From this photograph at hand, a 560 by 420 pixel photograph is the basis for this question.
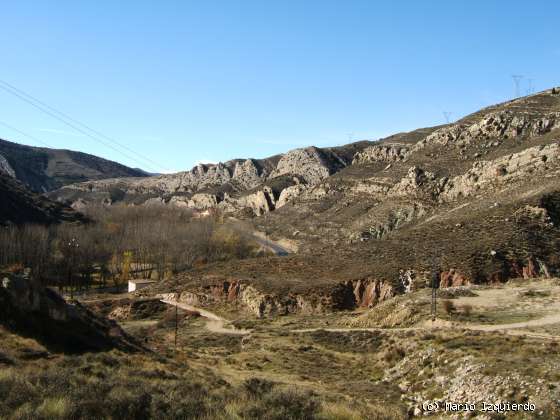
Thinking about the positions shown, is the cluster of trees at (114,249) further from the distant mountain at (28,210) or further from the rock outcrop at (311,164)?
the rock outcrop at (311,164)

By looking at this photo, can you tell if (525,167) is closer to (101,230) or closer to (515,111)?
(515,111)

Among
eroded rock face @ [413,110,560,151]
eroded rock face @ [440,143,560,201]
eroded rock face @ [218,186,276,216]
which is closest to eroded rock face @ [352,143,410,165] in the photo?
eroded rock face @ [413,110,560,151]

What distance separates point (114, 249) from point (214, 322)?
5241 centimetres

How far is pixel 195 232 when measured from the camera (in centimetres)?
11188

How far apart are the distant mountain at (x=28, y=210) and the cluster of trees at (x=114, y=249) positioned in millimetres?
5800

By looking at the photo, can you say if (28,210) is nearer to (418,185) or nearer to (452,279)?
(418,185)

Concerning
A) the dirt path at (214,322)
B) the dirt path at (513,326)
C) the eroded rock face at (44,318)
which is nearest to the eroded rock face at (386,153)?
the dirt path at (214,322)

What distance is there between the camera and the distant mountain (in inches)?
3947

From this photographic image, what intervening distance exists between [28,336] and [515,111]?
9154cm

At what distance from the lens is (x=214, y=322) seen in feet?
169

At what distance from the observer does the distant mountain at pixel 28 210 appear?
10025 centimetres

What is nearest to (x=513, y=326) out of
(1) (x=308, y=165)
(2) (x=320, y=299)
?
(2) (x=320, y=299)

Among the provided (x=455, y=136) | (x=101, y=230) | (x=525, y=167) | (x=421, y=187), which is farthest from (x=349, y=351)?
(x=101, y=230)

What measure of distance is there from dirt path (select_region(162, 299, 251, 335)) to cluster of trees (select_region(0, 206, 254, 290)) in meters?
23.0
